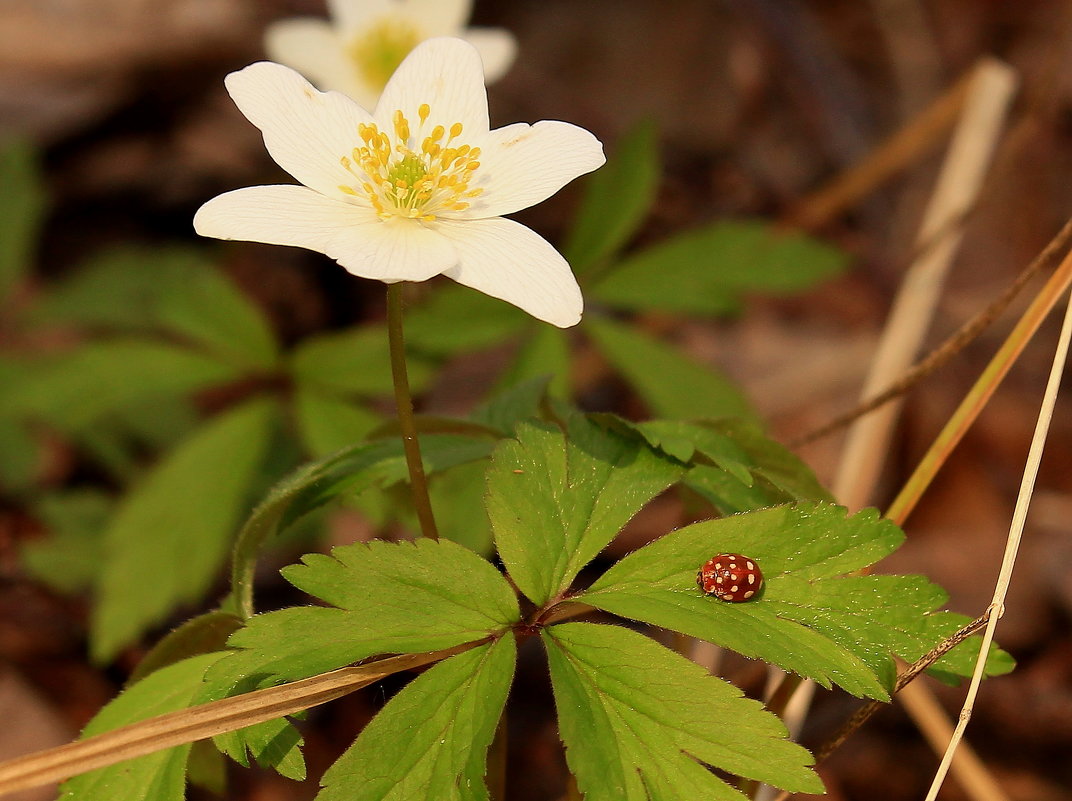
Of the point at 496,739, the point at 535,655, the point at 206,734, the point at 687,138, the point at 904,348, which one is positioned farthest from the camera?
the point at 687,138

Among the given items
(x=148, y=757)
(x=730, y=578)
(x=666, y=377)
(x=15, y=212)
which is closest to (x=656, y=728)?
(x=730, y=578)

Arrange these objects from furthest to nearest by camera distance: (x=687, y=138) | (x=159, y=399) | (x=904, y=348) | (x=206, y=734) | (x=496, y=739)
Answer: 1. (x=687, y=138)
2. (x=159, y=399)
3. (x=904, y=348)
4. (x=496, y=739)
5. (x=206, y=734)

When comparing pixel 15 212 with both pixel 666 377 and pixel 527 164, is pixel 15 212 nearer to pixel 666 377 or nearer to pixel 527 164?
pixel 666 377

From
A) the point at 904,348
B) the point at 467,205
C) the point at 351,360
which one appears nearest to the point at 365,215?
the point at 467,205

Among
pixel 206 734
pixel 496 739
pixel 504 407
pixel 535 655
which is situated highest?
pixel 504 407

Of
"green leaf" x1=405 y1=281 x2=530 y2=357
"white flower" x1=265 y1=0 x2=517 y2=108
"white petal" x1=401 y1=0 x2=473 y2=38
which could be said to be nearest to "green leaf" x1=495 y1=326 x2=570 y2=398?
"green leaf" x1=405 y1=281 x2=530 y2=357

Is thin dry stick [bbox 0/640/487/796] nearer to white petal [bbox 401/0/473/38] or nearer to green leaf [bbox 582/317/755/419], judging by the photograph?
green leaf [bbox 582/317/755/419]

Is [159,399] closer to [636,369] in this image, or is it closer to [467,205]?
[636,369]

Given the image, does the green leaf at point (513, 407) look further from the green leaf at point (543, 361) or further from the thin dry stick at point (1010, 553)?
the green leaf at point (543, 361)
